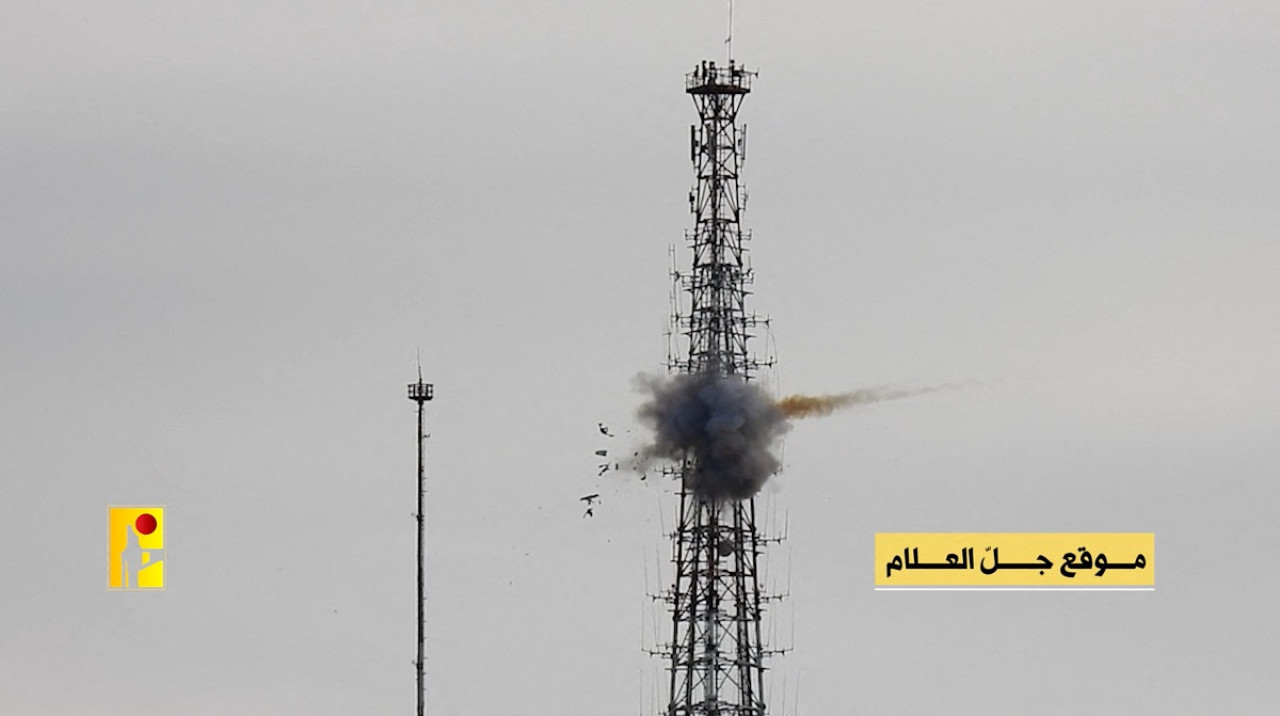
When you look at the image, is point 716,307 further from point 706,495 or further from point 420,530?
point 420,530

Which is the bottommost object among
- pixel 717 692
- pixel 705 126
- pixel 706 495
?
pixel 717 692

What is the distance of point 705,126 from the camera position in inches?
4151

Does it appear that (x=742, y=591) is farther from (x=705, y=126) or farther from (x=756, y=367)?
(x=705, y=126)

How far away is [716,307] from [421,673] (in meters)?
18.9

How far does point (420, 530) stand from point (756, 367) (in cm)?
1465

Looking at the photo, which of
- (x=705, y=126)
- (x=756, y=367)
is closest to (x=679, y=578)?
(x=756, y=367)

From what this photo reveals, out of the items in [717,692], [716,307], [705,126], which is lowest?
[717,692]

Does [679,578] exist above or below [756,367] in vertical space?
below

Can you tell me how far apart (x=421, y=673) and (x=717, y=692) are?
11.9 meters

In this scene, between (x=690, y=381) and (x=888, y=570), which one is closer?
(x=690, y=381)

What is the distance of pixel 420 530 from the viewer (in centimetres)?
10581

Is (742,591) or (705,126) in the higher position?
(705,126)

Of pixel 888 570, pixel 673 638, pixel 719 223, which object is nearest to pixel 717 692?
pixel 673 638

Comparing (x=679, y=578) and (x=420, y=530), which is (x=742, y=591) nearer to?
(x=679, y=578)
